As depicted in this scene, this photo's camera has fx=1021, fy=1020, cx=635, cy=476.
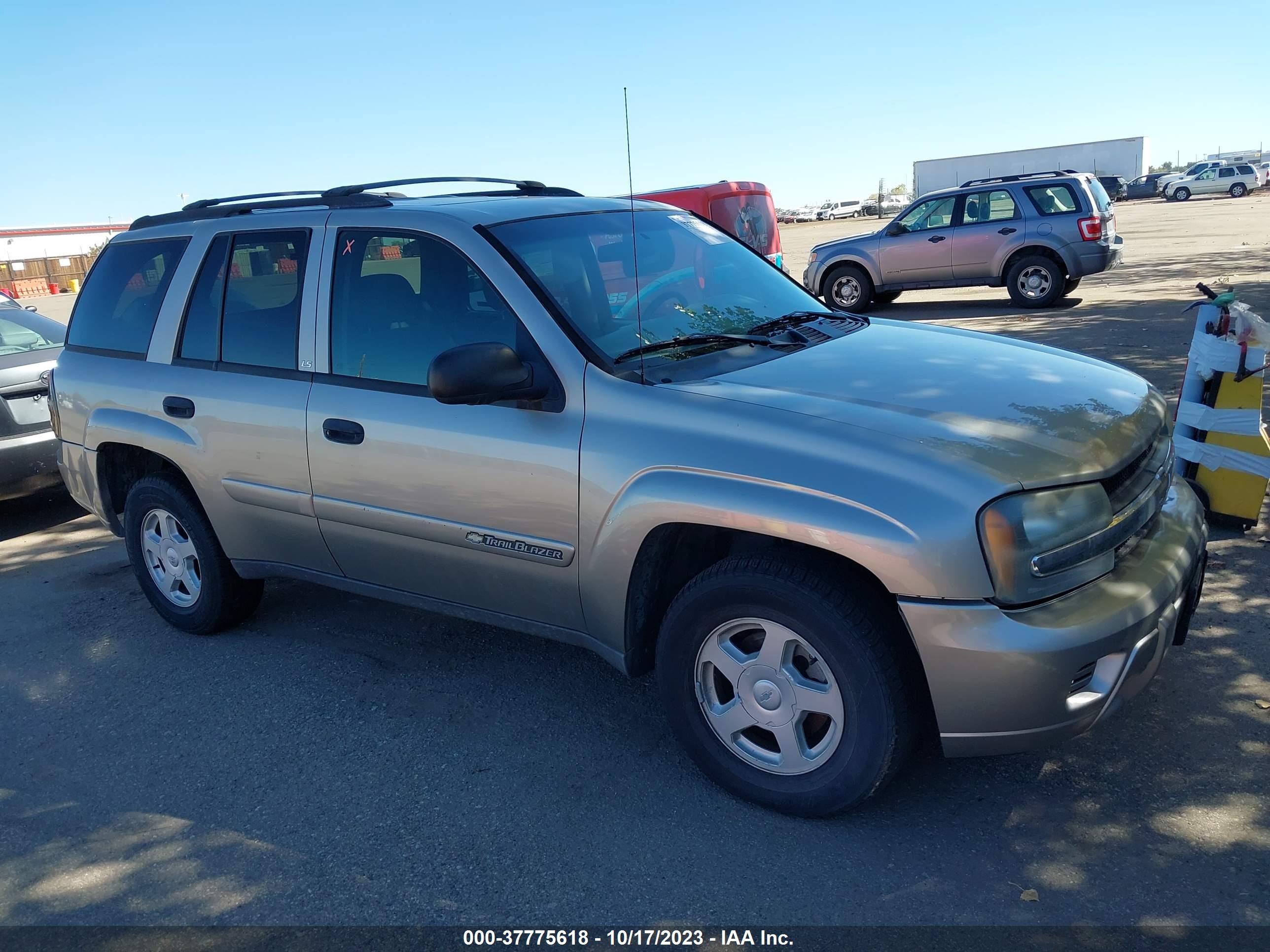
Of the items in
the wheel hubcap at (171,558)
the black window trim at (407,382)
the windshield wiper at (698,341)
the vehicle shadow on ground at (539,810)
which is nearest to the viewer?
the vehicle shadow on ground at (539,810)

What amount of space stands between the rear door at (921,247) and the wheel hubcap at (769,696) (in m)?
12.9

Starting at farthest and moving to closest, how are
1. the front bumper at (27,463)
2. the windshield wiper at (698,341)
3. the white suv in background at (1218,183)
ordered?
the white suv in background at (1218,183) < the front bumper at (27,463) < the windshield wiper at (698,341)

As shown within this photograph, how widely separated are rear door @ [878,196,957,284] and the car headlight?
506 inches

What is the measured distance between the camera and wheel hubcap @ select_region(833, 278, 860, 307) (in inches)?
619

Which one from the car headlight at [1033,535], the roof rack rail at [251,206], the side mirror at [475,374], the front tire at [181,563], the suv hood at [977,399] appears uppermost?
the roof rack rail at [251,206]

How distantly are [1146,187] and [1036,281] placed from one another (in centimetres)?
5020

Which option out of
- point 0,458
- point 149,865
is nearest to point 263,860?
point 149,865

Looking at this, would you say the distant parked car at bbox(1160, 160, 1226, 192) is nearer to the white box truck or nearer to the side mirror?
the white box truck

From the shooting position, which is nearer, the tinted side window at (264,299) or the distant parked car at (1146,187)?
the tinted side window at (264,299)

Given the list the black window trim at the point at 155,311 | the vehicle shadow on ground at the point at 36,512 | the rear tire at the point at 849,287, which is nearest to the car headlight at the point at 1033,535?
the black window trim at the point at 155,311

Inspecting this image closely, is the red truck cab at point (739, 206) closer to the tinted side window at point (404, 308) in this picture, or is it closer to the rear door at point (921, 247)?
the rear door at point (921, 247)

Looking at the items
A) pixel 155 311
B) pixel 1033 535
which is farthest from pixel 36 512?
pixel 1033 535

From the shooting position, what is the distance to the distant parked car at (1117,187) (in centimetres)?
5747

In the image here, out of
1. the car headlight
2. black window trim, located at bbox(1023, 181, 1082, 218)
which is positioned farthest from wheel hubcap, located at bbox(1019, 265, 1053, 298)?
the car headlight
